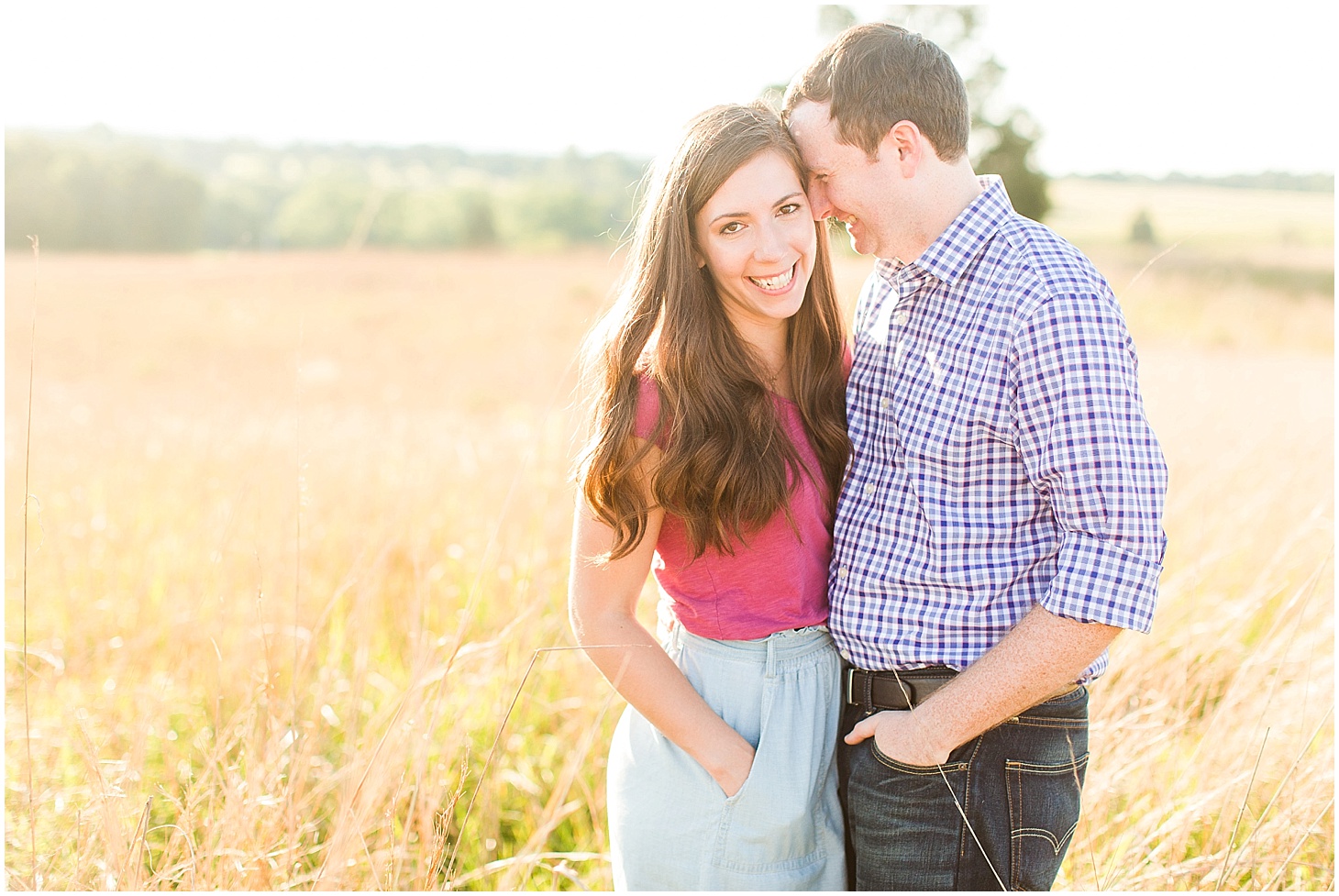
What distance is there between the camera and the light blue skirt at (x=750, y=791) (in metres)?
1.85

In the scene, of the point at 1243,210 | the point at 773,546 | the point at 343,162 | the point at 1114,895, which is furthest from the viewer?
the point at 343,162

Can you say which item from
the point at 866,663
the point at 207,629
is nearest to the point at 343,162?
the point at 207,629

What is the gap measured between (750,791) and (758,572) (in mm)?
438

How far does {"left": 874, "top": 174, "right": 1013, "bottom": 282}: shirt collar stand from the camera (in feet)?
5.88

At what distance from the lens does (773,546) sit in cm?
195

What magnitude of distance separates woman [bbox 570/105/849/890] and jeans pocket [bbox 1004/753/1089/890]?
0.36 meters

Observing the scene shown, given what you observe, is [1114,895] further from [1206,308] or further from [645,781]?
[1206,308]

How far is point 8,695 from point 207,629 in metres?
0.78

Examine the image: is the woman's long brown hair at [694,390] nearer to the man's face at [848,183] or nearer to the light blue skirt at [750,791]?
the man's face at [848,183]

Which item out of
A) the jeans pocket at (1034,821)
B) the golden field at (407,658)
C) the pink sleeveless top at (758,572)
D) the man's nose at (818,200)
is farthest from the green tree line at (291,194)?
the jeans pocket at (1034,821)

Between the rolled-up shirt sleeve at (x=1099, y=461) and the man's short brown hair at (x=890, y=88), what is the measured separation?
1.64ft

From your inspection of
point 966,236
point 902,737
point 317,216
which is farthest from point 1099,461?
point 317,216

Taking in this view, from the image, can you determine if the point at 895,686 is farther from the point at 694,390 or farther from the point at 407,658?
the point at 407,658

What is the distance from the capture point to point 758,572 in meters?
1.94
